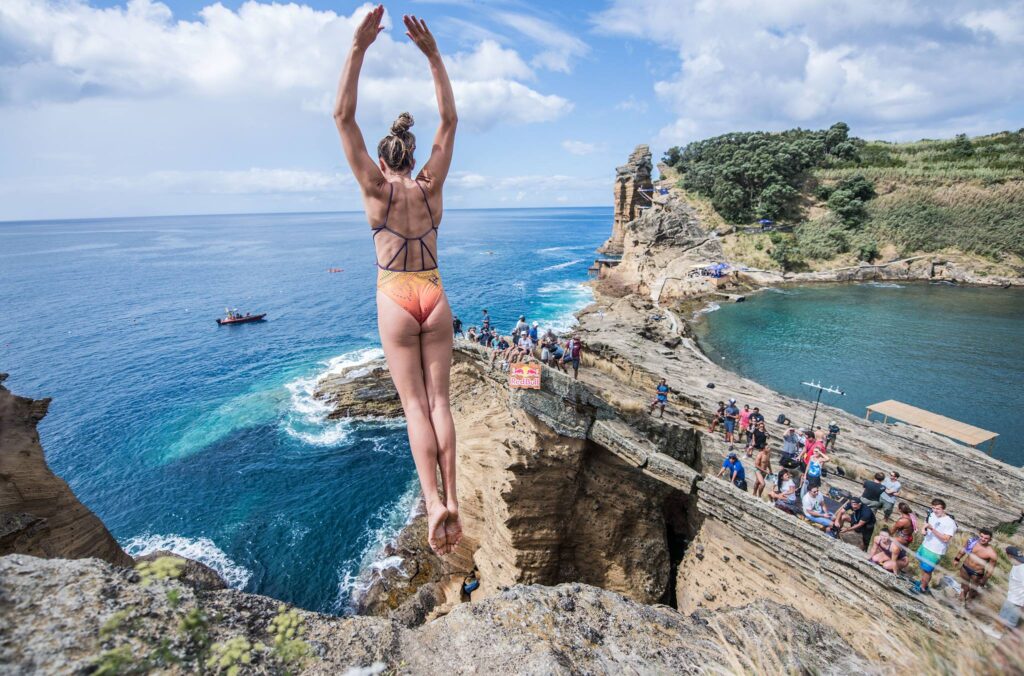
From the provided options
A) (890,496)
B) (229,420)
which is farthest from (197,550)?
(890,496)

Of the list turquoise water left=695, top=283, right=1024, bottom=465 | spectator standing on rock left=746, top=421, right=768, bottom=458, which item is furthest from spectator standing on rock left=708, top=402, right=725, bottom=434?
turquoise water left=695, top=283, right=1024, bottom=465

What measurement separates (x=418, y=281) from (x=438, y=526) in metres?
2.06

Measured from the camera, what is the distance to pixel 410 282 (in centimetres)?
386

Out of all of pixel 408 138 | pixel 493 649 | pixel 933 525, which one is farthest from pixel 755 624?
pixel 408 138

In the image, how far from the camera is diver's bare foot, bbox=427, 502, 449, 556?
367cm

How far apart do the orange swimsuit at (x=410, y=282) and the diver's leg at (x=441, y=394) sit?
8 cm

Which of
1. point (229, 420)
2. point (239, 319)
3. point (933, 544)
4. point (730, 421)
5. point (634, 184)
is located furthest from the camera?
point (634, 184)

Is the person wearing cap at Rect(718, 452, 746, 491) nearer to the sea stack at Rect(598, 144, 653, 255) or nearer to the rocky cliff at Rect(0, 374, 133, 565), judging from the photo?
the rocky cliff at Rect(0, 374, 133, 565)

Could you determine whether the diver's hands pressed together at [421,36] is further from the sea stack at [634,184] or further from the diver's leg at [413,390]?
the sea stack at [634,184]

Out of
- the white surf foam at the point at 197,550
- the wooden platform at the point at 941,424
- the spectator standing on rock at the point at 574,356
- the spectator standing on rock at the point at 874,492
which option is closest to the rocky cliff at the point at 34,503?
the white surf foam at the point at 197,550

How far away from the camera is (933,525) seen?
26.0ft

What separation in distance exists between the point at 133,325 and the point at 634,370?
170ft

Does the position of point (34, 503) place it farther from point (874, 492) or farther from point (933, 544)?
point (874, 492)

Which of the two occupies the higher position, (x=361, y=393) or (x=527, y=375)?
(x=527, y=375)
